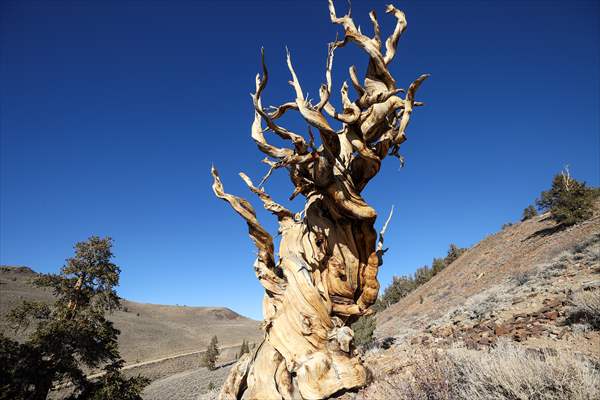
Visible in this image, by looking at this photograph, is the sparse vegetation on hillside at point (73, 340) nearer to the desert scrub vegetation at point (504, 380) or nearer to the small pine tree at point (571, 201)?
the desert scrub vegetation at point (504, 380)

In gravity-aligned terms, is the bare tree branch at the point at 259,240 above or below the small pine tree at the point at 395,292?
below

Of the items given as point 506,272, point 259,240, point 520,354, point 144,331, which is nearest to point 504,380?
point 520,354

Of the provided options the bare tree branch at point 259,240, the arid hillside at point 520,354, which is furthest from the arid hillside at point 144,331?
the arid hillside at point 520,354

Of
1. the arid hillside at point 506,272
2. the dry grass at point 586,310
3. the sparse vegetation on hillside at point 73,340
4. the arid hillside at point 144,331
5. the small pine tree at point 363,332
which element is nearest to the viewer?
the dry grass at point 586,310

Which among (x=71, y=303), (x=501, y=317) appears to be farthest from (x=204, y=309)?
(x=501, y=317)

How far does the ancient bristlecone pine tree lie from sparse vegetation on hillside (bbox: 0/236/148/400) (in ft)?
20.1

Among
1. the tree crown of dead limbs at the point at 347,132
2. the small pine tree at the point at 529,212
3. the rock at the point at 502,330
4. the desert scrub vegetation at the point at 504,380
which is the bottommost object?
the desert scrub vegetation at the point at 504,380

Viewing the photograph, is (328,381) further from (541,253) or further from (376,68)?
(541,253)

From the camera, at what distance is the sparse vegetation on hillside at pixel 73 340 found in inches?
275

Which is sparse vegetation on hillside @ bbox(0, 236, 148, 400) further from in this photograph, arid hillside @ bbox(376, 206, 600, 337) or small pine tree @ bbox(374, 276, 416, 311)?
small pine tree @ bbox(374, 276, 416, 311)

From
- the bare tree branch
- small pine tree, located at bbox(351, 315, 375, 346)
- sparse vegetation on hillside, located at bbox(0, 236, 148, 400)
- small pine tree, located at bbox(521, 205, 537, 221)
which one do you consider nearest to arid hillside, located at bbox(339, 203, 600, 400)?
the bare tree branch

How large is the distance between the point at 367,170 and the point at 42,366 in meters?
8.97

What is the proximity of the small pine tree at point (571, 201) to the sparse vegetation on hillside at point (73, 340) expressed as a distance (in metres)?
22.9

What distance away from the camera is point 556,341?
4332 millimetres
